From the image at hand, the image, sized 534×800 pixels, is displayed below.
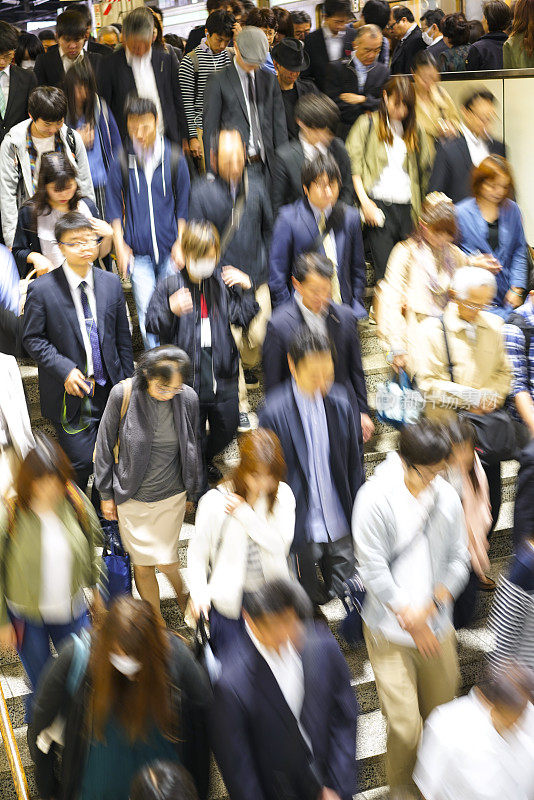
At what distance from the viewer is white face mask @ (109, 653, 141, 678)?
3.61m

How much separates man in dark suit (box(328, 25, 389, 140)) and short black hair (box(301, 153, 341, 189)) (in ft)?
7.60

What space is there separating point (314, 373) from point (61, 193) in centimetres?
212

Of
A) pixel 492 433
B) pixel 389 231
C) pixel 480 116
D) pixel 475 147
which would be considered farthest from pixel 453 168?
pixel 492 433

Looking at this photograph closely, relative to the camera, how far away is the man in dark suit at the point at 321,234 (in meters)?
6.29

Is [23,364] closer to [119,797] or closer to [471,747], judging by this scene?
[119,797]

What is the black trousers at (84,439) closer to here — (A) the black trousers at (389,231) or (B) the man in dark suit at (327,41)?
(A) the black trousers at (389,231)

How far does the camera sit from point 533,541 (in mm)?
4617

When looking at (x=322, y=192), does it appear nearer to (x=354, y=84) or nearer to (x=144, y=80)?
(x=144, y=80)

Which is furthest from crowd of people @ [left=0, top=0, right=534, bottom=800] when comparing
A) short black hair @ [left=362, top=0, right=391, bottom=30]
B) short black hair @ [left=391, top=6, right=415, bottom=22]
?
short black hair @ [left=391, top=6, right=415, bottom=22]

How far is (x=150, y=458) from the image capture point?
17.3 ft

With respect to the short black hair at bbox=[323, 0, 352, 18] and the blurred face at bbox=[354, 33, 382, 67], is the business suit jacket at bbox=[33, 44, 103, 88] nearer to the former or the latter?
the short black hair at bbox=[323, 0, 352, 18]

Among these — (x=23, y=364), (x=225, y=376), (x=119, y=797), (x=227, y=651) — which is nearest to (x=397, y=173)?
(x=225, y=376)

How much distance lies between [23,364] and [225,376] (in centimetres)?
209

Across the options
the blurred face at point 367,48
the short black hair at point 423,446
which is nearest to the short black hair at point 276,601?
the short black hair at point 423,446
